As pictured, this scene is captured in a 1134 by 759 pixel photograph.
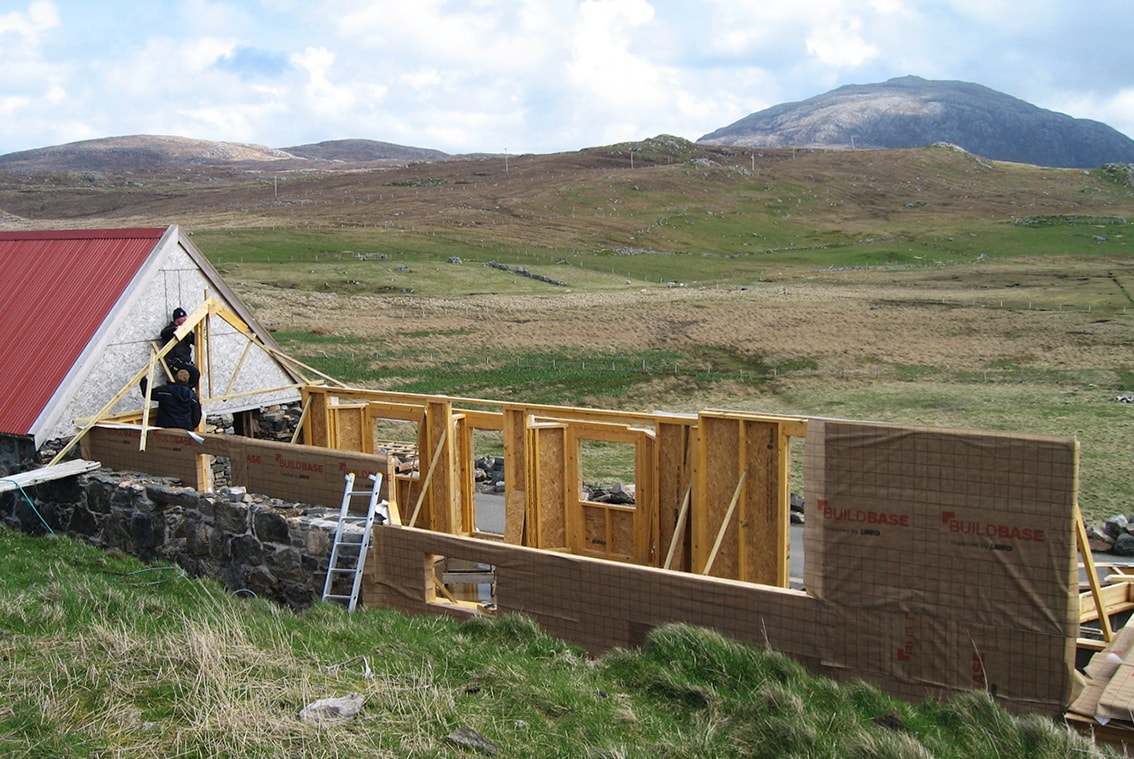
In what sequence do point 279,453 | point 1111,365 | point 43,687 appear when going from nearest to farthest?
point 43,687 < point 279,453 < point 1111,365

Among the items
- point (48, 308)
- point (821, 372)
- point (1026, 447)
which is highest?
point (48, 308)

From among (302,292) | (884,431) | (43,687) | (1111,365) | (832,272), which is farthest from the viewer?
(832,272)

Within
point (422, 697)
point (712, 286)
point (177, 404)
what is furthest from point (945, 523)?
point (712, 286)

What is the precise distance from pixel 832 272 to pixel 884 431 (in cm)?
6517

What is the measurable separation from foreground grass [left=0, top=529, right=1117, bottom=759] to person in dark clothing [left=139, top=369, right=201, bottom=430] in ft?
18.0

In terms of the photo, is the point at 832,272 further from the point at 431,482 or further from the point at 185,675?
the point at 185,675

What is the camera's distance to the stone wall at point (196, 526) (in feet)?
39.9

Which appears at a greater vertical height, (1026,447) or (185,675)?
(1026,447)

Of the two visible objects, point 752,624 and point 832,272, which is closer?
point 752,624

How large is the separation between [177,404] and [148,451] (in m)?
0.94

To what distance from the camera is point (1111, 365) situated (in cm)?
3391

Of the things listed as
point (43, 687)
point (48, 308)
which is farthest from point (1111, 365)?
point (43, 687)

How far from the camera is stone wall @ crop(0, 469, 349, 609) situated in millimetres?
12156

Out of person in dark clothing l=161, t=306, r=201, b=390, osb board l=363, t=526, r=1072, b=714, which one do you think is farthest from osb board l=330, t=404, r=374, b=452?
osb board l=363, t=526, r=1072, b=714
